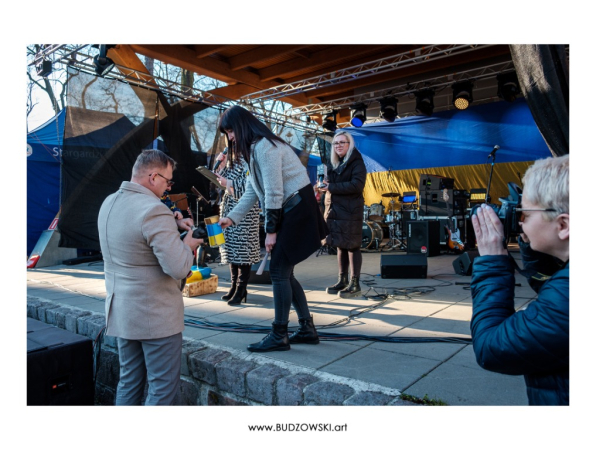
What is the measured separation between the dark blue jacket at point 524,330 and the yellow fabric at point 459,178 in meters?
9.32

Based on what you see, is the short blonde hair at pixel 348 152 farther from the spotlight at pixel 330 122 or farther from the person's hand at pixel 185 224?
the spotlight at pixel 330 122

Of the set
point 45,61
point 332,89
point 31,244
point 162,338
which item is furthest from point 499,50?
point 31,244

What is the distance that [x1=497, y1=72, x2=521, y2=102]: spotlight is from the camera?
926 centimetres

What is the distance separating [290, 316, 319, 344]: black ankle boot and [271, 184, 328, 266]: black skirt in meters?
0.47

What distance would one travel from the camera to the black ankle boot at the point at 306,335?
268cm

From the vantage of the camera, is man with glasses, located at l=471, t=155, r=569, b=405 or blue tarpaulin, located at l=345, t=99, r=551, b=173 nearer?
man with glasses, located at l=471, t=155, r=569, b=405

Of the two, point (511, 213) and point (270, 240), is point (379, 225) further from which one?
point (511, 213)

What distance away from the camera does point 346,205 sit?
14.0 ft

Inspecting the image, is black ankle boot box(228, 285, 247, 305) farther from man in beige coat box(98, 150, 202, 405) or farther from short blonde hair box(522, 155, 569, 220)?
short blonde hair box(522, 155, 569, 220)

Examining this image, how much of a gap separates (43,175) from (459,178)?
1053 cm

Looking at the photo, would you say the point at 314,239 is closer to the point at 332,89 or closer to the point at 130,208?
the point at 130,208

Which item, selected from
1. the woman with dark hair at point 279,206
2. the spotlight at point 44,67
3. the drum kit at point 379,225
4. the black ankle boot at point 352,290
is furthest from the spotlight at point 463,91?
the spotlight at point 44,67

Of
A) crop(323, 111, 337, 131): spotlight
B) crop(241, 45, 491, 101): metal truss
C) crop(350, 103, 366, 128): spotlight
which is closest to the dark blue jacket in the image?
crop(241, 45, 491, 101): metal truss

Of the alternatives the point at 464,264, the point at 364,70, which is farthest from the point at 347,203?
the point at 364,70
